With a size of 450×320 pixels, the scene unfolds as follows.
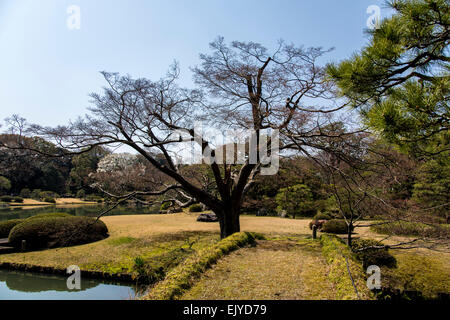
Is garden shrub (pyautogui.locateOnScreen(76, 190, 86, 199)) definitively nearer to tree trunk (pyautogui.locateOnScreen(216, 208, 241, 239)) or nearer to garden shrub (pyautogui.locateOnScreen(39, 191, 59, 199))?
garden shrub (pyautogui.locateOnScreen(39, 191, 59, 199))

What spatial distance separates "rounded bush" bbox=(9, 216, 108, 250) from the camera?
1003cm

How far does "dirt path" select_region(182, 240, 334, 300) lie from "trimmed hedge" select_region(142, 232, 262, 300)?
5.5 inches

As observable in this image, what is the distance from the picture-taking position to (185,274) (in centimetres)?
462

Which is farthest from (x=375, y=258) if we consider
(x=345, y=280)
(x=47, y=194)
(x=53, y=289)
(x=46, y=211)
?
(x=47, y=194)

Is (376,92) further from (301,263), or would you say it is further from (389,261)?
(389,261)

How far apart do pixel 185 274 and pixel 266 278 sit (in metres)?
1.51

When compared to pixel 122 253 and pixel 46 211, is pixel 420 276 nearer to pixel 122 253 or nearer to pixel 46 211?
pixel 122 253

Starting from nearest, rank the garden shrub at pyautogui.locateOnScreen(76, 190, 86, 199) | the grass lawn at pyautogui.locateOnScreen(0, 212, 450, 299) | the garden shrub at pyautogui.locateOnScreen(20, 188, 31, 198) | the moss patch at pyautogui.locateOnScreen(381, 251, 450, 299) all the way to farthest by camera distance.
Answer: the grass lawn at pyautogui.locateOnScreen(0, 212, 450, 299) → the moss patch at pyautogui.locateOnScreen(381, 251, 450, 299) → the garden shrub at pyautogui.locateOnScreen(20, 188, 31, 198) → the garden shrub at pyautogui.locateOnScreen(76, 190, 86, 199)

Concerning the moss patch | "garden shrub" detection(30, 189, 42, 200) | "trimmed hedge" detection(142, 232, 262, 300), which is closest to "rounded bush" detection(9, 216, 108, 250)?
"trimmed hedge" detection(142, 232, 262, 300)

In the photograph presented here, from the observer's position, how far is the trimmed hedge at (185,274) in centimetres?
383

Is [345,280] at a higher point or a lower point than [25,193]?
higher

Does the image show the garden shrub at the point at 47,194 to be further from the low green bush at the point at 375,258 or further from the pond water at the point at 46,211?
the low green bush at the point at 375,258

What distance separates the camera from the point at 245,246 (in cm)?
830

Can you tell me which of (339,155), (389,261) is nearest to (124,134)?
(339,155)
